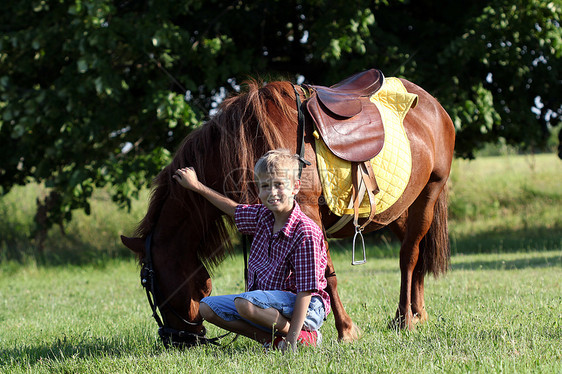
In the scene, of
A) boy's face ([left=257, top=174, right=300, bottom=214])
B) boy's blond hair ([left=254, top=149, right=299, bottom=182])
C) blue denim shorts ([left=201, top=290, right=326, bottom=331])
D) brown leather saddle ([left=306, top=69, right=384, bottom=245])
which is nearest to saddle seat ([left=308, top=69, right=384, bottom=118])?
brown leather saddle ([left=306, top=69, right=384, bottom=245])

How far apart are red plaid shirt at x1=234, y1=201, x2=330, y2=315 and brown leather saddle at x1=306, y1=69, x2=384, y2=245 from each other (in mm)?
515

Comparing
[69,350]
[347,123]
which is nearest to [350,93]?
[347,123]

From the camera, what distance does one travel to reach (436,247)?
448 centimetres

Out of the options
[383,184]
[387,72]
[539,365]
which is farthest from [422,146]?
[387,72]

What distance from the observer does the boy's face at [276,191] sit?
9.11 ft

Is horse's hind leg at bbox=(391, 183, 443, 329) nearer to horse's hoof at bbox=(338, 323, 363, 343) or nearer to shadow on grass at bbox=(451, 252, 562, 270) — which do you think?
horse's hoof at bbox=(338, 323, 363, 343)

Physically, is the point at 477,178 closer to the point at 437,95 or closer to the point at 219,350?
the point at 437,95

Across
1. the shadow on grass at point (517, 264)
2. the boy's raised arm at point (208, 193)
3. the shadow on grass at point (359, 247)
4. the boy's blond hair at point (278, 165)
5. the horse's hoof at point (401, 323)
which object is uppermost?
the boy's blond hair at point (278, 165)

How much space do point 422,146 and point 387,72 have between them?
4.86 m

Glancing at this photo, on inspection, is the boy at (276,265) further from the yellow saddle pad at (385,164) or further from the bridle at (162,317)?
the yellow saddle pad at (385,164)

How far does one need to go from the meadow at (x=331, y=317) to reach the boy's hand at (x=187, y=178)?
3.00 ft

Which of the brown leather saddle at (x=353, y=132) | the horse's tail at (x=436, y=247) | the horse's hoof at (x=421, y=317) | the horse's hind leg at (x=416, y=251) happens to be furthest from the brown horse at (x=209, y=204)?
the horse's tail at (x=436, y=247)

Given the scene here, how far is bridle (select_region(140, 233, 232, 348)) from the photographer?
3064mm

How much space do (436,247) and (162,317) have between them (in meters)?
2.35
